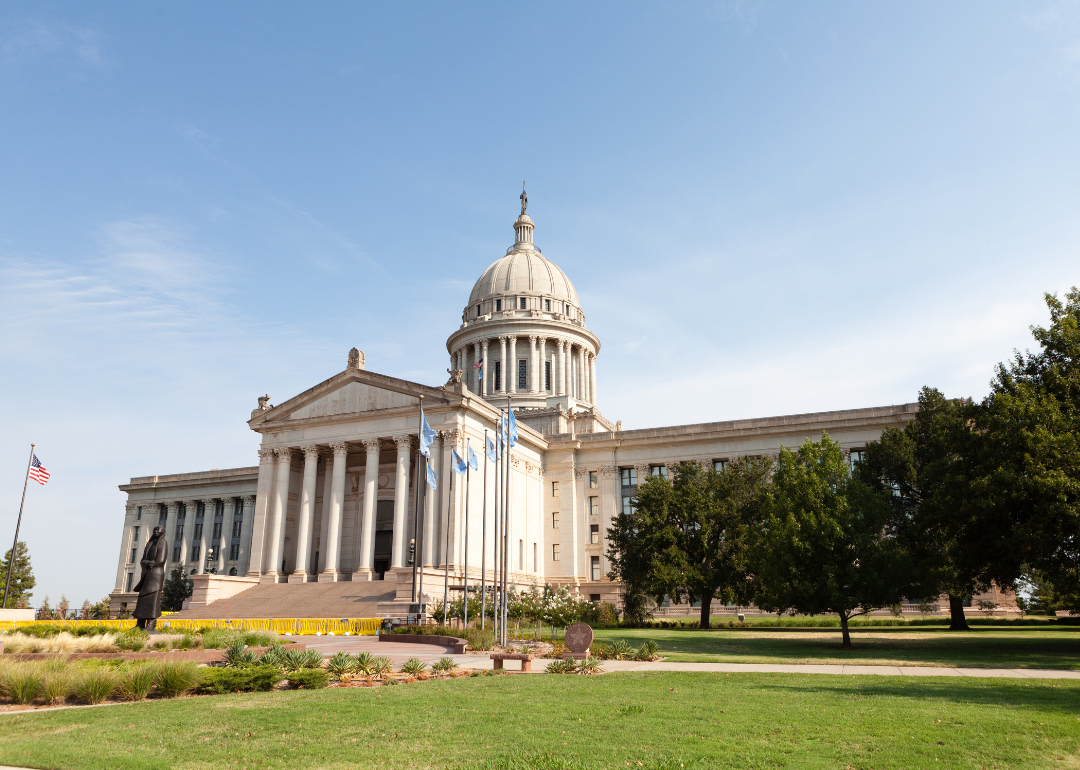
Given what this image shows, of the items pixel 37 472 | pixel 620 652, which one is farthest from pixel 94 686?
pixel 37 472

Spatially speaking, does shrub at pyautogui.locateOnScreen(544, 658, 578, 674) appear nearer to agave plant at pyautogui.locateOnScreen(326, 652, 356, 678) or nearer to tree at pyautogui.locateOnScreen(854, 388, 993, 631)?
agave plant at pyautogui.locateOnScreen(326, 652, 356, 678)

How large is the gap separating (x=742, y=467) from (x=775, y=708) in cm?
4201

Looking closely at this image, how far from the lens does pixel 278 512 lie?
62.1 m

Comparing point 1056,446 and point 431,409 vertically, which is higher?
point 431,409

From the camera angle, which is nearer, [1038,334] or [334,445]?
Answer: [1038,334]

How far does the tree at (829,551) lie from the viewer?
106 ft

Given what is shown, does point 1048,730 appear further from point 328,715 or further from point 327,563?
point 327,563

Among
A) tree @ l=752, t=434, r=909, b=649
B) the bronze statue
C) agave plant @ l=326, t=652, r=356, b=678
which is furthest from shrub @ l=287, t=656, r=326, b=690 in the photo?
tree @ l=752, t=434, r=909, b=649

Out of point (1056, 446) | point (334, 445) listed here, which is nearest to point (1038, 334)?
point (1056, 446)

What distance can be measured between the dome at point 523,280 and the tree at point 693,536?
41523mm

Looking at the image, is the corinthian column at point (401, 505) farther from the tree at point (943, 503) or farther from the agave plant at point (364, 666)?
the agave plant at point (364, 666)

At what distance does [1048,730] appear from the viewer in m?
12.4

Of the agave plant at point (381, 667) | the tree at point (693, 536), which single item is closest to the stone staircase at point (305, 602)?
the tree at point (693, 536)

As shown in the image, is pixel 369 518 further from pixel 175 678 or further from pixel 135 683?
pixel 135 683
